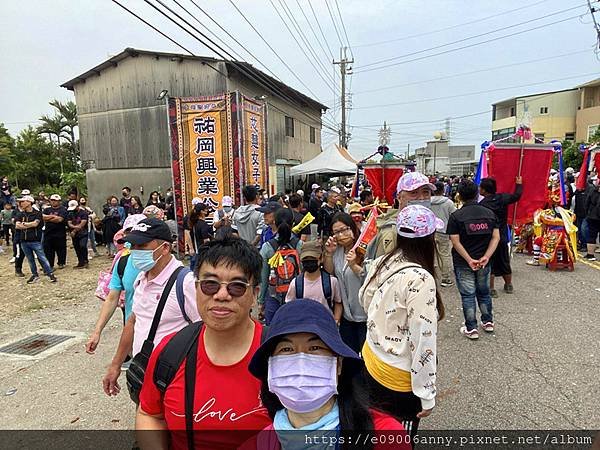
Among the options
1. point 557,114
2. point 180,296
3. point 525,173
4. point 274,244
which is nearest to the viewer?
point 180,296

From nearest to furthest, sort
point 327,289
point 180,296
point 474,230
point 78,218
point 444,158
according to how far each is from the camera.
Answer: point 180,296 → point 327,289 → point 474,230 → point 78,218 → point 444,158

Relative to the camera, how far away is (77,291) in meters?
7.73

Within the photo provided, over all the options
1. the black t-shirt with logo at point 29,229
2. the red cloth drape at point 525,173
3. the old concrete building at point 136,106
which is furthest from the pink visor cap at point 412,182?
the old concrete building at point 136,106

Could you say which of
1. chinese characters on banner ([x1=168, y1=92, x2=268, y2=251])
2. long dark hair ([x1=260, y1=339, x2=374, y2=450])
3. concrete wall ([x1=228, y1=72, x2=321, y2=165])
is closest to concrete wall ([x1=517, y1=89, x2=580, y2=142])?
concrete wall ([x1=228, y1=72, x2=321, y2=165])

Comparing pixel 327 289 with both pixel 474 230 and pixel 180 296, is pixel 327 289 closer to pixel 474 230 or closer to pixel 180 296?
pixel 180 296

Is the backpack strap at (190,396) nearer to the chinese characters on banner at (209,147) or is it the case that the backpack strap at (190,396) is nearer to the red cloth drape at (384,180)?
the chinese characters on banner at (209,147)

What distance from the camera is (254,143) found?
10.6 metres

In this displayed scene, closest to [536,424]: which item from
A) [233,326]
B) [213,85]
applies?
[233,326]

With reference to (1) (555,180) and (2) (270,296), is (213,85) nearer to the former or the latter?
(1) (555,180)

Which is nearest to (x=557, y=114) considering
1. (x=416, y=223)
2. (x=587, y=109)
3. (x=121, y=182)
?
(x=587, y=109)

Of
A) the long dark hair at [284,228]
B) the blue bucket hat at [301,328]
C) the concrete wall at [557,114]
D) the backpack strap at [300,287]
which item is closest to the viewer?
the blue bucket hat at [301,328]

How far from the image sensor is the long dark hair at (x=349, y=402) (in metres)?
1.32

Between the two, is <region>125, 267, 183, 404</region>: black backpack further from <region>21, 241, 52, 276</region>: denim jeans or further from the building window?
the building window

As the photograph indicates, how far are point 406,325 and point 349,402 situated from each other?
781 millimetres
